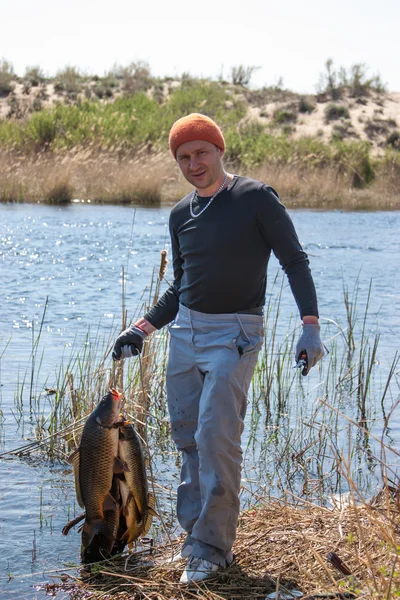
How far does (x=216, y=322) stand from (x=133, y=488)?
1000mm

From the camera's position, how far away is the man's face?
14.6ft

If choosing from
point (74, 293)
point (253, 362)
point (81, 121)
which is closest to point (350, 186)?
point (81, 121)

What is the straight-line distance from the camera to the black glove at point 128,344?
482cm

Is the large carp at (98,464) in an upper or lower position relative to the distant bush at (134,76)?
lower

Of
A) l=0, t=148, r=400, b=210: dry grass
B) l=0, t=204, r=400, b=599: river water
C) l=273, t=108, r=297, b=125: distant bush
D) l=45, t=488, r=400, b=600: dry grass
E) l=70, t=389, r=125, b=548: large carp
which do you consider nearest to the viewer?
l=45, t=488, r=400, b=600: dry grass

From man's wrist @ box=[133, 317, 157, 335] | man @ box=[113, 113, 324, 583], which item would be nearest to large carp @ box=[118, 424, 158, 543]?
man @ box=[113, 113, 324, 583]

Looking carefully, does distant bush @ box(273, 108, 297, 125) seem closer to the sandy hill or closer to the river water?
the sandy hill

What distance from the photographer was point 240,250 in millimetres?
4379

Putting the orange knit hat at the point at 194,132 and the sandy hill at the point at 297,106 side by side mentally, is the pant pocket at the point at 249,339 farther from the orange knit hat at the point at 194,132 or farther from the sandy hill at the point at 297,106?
the sandy hill at the point at 297,106

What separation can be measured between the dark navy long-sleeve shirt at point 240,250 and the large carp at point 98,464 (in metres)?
0.65

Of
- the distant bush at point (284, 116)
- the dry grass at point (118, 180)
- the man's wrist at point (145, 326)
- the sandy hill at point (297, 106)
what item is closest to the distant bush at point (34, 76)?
the sandy hill at point (297, 106)

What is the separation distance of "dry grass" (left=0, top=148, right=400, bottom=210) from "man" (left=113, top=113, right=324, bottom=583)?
22.2 metres

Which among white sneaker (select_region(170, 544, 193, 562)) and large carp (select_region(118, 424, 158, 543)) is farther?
large carp (select_region(118, 424, 158, 543))

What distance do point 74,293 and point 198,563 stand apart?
974 centimetres
